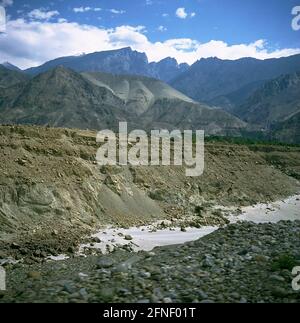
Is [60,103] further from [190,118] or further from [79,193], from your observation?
[79,193]

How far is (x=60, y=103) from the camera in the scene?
12962 cm

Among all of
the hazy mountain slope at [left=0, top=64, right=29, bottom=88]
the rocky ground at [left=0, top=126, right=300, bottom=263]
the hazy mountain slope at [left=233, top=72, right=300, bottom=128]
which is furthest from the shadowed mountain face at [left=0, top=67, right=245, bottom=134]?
the rocky ground at [left=0, top=126, right=300, bottom=263]

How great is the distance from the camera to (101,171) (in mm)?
27828

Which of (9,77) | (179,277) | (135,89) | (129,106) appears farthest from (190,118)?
(179,277)

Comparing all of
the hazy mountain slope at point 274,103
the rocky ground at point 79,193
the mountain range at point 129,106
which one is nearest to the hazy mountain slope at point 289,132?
the mountain range at point 129,106

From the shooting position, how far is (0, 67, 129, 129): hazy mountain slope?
118625 mm

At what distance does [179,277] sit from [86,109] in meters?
122

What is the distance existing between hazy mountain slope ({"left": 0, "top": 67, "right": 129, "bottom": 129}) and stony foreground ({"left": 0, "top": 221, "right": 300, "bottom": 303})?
10189cm

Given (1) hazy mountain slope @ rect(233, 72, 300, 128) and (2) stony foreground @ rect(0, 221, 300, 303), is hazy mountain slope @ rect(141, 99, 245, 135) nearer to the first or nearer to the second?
(1) hazy mountain slope @ rect(233, 72, 300, 128)

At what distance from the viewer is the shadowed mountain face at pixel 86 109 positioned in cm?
12036

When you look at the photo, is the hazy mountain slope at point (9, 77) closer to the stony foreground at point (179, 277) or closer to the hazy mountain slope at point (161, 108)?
the hazy mountain slope at point (161, 108)

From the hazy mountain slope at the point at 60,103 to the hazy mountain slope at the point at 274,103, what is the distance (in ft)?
178

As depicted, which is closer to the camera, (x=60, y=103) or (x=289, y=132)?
(x=289, y=132)

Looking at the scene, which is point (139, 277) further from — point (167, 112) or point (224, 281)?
point (167, 112)
